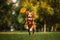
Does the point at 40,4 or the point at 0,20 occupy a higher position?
the point at 40,4

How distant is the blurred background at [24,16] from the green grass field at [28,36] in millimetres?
57

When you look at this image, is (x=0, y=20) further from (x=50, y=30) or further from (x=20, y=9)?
(x=50, y=30)

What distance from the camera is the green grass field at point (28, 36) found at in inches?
76.2

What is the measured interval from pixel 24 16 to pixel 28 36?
10.4 inches

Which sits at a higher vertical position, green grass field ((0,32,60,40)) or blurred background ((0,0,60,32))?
blurred background ((0,0,60,32))

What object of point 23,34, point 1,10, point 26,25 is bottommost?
point 23,34

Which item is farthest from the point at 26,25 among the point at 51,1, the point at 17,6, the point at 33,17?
the point at 51,1

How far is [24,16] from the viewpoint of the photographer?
6.67 ft

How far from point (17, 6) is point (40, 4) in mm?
346

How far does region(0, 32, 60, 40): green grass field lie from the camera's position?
76.2 inches

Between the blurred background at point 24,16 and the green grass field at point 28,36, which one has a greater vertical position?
the blurred background at point 24,16

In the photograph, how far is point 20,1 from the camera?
2.08 m

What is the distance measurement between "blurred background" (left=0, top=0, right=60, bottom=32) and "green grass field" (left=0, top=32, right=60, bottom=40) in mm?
57

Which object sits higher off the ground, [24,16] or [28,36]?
[24,16]
